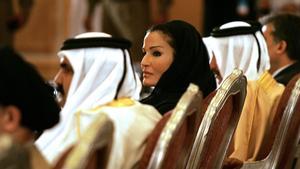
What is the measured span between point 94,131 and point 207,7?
10.4m

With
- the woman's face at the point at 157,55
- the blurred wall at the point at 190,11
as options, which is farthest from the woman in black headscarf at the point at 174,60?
the blurred wall at the point at 190,11

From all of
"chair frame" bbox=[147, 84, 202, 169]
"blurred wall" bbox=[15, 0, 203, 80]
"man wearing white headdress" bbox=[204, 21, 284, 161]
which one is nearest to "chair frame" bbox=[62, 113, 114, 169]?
"chair frame" bbox=[147, 84, 202, 169]

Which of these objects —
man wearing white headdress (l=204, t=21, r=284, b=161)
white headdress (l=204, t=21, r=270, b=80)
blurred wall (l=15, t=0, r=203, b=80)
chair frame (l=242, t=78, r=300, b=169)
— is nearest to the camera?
chair frame (l=242, t=78, r=300, b=169)

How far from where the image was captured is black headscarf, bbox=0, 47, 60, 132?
1931mm

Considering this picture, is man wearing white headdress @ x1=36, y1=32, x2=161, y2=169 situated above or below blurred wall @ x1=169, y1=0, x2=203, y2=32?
above

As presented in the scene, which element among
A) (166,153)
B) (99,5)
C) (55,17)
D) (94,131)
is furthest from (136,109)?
(55,17)

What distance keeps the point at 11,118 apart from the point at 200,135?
853mm

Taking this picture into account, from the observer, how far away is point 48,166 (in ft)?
6.55

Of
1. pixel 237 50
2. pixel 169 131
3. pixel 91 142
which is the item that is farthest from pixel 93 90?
pixel 237 50

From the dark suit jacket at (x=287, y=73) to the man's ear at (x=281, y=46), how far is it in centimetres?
10

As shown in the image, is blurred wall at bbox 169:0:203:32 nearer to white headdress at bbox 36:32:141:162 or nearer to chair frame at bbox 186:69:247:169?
white headdress at bbox 36:32:141:162

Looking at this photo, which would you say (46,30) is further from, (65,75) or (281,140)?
(65,75)

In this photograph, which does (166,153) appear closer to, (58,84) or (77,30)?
(58,84)

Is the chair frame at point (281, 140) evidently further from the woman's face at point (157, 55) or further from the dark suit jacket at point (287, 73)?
the dark suit jacket at point (287, 73)
